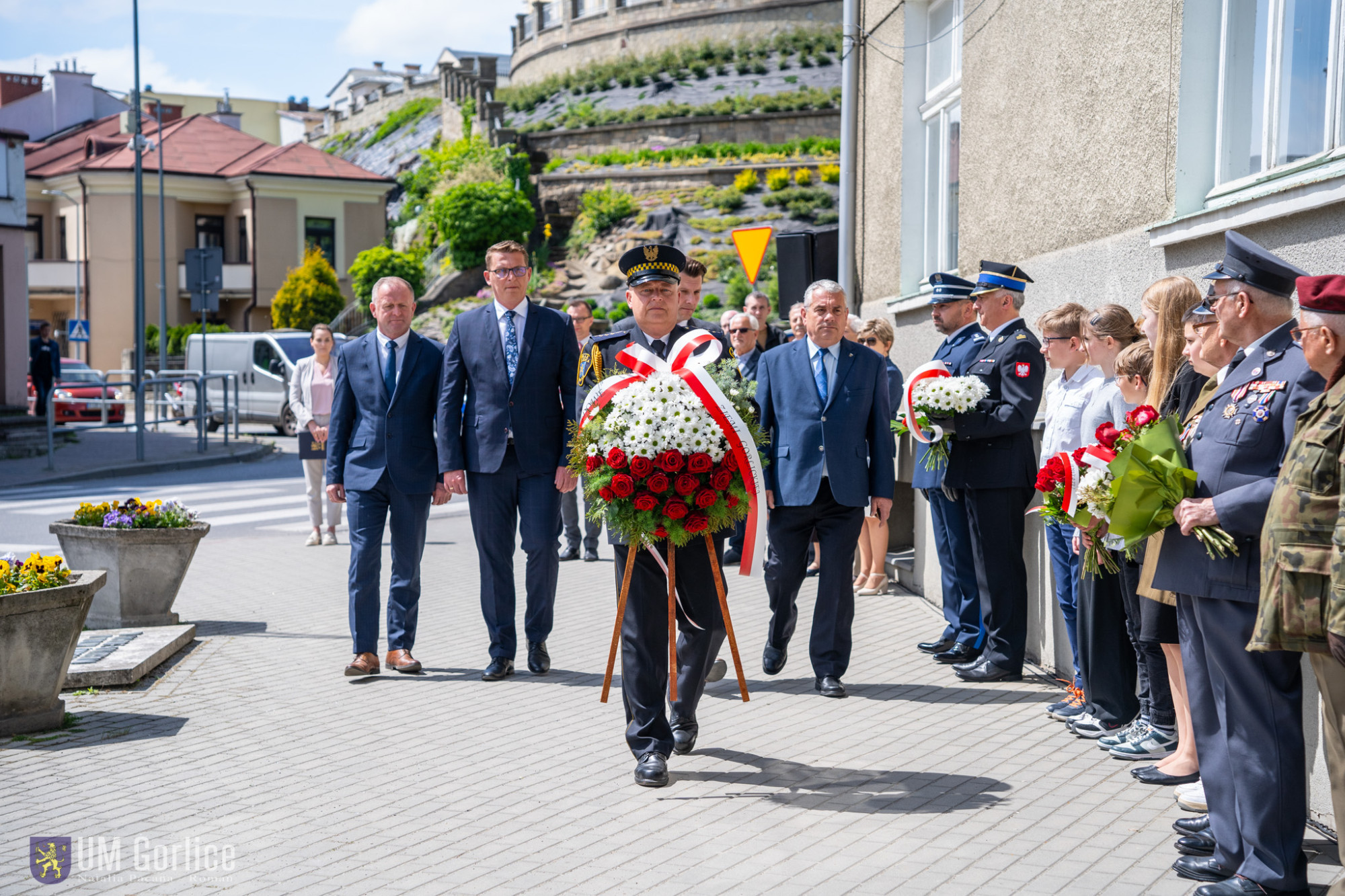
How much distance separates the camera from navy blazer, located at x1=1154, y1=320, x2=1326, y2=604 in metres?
3.77

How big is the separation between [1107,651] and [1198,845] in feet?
4.99

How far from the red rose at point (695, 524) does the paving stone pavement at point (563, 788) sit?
1.06 meters

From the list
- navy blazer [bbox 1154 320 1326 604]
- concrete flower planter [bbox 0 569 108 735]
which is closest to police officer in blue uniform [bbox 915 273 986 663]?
→ navy blazer [bbox 1154 320 1326 604]

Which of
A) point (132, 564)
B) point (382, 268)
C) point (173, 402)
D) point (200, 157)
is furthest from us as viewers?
point (200, 157)

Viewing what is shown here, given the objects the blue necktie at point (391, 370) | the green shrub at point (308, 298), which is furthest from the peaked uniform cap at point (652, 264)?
the green shrub at point (308, 298)

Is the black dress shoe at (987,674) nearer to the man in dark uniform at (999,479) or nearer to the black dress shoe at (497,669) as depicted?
the man in dark uniform at (999,479)

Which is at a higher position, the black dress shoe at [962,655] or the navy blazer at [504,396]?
the navy blazer at [504,396]

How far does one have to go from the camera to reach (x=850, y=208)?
12.8m

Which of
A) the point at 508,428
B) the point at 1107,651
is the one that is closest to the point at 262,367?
the point at 508,428

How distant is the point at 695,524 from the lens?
5.06m

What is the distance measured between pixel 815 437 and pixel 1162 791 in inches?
101

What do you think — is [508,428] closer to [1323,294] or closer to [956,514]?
[956,514]

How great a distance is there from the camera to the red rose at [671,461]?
4.94 m

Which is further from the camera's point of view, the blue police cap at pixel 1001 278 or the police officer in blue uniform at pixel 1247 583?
the blue police cap at pixel 1001 278
